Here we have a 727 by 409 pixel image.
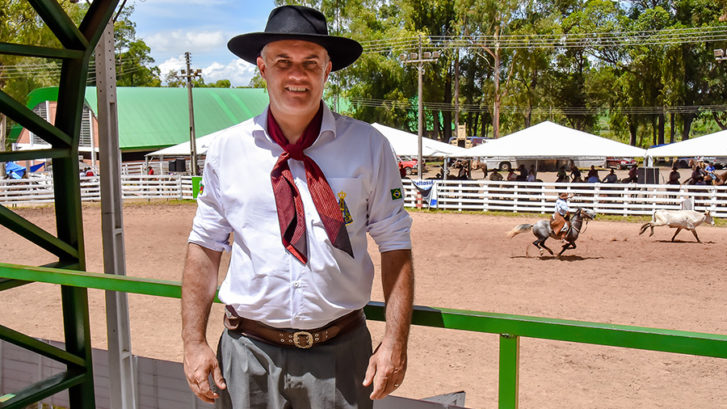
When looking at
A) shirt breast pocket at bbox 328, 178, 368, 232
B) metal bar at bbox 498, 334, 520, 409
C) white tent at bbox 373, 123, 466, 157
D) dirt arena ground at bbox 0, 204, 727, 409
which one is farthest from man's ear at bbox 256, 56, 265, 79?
white tent at bbox 373, 123, 466, 157

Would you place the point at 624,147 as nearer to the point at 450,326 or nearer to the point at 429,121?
the point at 450,326

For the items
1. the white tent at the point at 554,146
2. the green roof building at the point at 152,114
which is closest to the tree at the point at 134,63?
the green roof building at the point at 152,114

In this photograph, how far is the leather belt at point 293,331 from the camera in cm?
183

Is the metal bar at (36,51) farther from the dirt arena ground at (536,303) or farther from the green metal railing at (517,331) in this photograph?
the dirt arena ground at (536,303)

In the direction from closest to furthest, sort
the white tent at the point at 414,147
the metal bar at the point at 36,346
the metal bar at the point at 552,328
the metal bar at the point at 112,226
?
the metal bar at the point at 552,328 < the metal bar at the point at 36,346 < the metal bar at the point at 112,226 < the white tent at the point at 414,147

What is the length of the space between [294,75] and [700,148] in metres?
19.3

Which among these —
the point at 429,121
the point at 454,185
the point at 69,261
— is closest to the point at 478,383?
the point at 69,261

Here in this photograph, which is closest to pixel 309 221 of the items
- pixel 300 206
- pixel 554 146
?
pixel 300 206

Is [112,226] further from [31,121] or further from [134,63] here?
[134,63]

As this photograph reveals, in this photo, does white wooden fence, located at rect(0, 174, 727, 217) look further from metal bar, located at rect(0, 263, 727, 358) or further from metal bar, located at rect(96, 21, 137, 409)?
metal bar, located at rect(0, 263, 727, 358)

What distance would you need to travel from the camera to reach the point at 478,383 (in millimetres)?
6281

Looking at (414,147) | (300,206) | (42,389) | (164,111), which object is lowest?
(42,389)

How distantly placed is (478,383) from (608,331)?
16.2 feet

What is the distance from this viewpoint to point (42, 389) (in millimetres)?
3064
